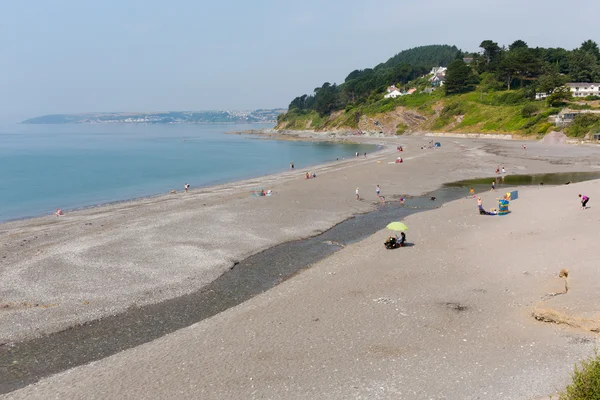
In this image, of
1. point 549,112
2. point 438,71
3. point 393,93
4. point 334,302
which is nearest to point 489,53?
point 438,71

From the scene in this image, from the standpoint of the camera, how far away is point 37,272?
65.1 feet

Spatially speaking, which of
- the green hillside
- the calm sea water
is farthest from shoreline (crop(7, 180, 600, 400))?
the green hillside

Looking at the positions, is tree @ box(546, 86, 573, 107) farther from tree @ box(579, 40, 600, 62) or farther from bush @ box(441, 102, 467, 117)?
tree @ box(579, 40, 600, 62)

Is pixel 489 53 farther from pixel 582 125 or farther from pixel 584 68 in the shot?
pixel 582 125

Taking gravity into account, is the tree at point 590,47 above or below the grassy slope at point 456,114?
above

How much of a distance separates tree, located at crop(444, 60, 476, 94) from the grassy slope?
131 inches

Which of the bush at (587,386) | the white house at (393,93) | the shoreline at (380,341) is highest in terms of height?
the white house at (393,93)

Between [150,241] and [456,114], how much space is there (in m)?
91.3

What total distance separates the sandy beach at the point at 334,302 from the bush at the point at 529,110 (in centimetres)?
5625

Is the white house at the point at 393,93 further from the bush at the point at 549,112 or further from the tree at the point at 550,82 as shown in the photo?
the bush at the point at 549,112

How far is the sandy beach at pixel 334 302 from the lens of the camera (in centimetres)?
1078

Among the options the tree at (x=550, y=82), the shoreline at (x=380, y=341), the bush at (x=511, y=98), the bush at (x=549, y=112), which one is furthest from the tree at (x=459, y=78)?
the shoreline at (x=380, y=341)

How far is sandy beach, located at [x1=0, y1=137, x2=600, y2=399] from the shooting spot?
35.4 feet

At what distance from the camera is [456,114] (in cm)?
10050
